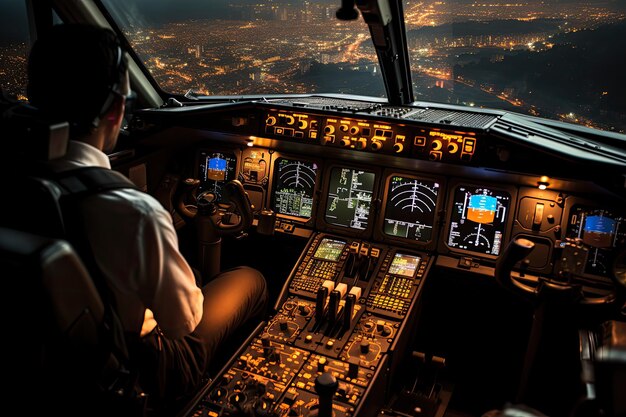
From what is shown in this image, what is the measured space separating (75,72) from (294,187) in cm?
188

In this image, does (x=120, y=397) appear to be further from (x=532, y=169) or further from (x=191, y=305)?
(x=532, y=169)

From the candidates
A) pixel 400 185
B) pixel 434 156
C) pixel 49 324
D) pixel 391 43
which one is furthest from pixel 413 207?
pixel 49 324

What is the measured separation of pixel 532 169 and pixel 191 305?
167 centimetres

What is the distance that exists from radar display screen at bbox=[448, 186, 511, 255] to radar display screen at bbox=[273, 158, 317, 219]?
846 mm

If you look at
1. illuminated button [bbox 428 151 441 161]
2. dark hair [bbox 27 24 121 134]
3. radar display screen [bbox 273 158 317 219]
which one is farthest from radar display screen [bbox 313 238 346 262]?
dark hair [bbox 27 24 121 134]

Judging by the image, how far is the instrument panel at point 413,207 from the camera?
2.67 meters

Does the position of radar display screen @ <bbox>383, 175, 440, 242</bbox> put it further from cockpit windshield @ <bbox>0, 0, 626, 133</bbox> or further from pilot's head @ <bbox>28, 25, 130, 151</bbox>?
pilot's head @ <bbox>28, 25, 130, 151</bbox>

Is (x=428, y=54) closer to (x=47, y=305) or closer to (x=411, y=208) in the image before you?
(x=411, y=208)

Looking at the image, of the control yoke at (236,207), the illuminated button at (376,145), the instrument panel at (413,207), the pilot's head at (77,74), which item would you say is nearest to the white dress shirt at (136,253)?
the pilot's head at (77,74)

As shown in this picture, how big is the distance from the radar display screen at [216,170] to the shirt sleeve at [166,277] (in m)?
1.80

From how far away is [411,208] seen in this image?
9.86 feet

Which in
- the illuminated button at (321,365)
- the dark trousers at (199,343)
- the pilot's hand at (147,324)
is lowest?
the illuminated button at (321,365)

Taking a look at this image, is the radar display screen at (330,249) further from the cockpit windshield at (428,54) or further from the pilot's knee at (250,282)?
the cockpit windshield at (428,54)

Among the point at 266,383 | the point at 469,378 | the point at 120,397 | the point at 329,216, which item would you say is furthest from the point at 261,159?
the point at 120,397
